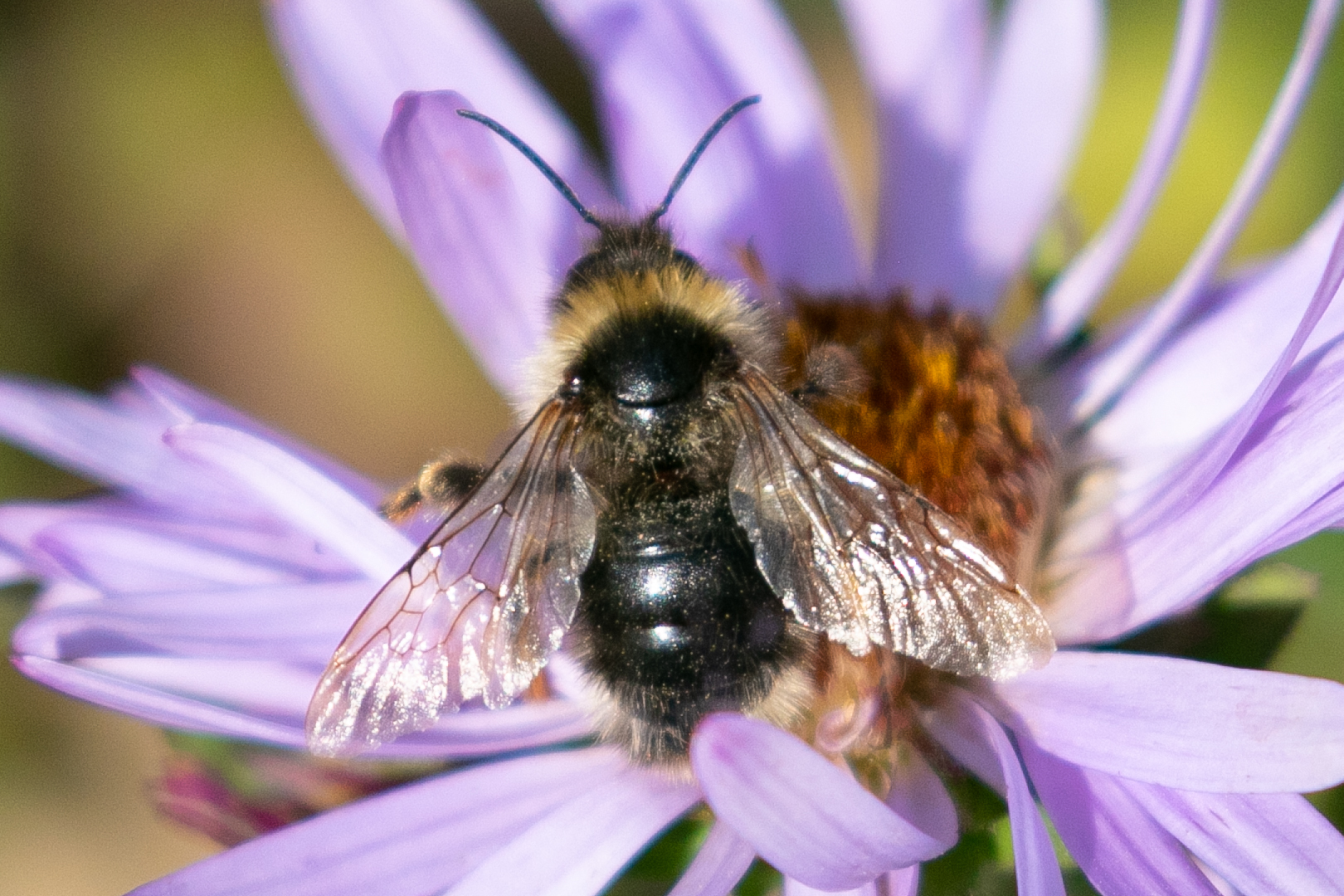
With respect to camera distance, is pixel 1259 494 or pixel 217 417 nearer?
pixel 1259 494

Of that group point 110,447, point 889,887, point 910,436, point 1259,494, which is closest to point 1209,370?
point 910,436

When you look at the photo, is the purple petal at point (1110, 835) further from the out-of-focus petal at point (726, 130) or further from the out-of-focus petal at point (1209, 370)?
the out-of-focus petal at point (726, 130)

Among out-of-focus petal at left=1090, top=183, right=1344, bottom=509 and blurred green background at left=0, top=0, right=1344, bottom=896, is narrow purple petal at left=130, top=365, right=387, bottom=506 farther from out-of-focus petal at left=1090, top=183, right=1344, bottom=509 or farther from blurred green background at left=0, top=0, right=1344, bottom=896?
blurred green background at left=0, top=0, right=1344, bottom=896

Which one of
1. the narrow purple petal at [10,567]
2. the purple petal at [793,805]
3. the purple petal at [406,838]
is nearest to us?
the purple petal at [793,805]

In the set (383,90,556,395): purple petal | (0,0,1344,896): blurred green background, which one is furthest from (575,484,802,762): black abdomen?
(0,0,1344,896): blurred green background

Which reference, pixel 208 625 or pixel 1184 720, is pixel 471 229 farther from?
pixel 1184 720

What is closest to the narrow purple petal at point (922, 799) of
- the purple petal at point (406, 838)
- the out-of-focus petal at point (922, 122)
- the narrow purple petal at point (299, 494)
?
the purple petal at point (406, 838)

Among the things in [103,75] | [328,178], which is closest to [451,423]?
[328,178]
